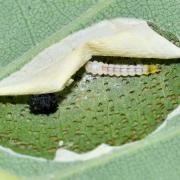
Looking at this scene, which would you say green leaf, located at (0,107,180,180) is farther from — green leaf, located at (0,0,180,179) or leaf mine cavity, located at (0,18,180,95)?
leaf mine cavity, located at (0,18,180,95)

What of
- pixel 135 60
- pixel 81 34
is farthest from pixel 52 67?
pixel 135 60

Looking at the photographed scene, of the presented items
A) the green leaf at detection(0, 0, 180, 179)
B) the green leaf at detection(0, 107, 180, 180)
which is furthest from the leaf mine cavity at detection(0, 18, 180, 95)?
the green leaf at detection(0, 107, 180, 180)

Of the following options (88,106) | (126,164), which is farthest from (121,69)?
(126,164)

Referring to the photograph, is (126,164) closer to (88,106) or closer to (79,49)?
(88,106)

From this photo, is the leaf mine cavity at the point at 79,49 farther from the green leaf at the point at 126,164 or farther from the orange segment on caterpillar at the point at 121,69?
the green leaf at the point at 126,164

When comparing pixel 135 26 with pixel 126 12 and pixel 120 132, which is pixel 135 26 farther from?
pixel 120 132

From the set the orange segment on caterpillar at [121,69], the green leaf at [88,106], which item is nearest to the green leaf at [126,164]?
the green leaf at [88,106]
